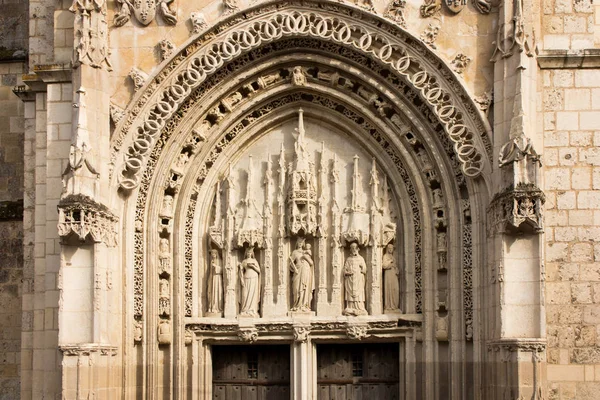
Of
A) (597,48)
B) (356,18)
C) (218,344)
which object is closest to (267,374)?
(218,344)

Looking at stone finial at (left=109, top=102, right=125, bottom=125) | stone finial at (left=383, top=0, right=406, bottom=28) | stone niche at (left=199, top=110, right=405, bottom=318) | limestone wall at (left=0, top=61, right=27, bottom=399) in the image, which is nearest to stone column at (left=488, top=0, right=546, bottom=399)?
stone finial at (left=383, top=0, right=406, bottom=28)

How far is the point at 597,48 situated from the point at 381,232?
13.7 feet

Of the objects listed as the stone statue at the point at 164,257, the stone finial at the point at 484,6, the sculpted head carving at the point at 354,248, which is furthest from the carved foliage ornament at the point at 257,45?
the sculpted head carving at the point at 354,248

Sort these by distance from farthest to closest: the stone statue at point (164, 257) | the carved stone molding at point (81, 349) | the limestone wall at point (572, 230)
→ the stone statue at point (164, 257)
the limestone wall at point (572, 230)
the carved stone molding at point (81, 349)

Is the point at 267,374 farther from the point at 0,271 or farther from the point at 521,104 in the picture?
the point at 521,104

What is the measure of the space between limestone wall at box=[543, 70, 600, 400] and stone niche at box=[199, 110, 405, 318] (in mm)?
2427

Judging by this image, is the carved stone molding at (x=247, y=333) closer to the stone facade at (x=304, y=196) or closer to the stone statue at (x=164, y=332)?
the stone facade at (x=304, y=196)

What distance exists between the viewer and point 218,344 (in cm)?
1897

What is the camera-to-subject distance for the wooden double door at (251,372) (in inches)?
748

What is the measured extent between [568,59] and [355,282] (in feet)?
14.9

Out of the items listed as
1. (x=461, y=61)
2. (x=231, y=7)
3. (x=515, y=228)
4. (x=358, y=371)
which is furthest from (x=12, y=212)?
(x=515, y=228)

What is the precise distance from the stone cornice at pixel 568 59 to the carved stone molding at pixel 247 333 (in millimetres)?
5766

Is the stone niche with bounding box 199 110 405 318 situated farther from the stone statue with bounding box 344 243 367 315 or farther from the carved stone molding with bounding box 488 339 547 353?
the carved stone molding with bounding box 488 339 547 353

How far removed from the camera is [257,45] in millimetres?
18422
